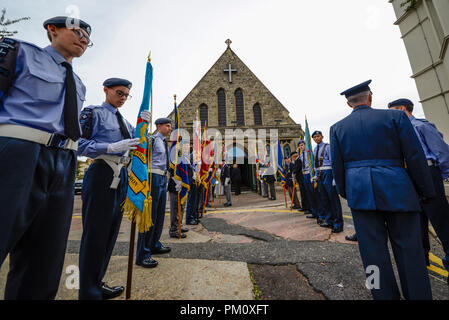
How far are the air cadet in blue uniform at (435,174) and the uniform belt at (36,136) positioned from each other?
12.2 ft

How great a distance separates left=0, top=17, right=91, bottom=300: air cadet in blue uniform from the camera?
107cm

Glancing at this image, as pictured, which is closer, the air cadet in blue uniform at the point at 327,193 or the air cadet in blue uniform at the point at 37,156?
the air cadet in blue uniform at the point at 37,156

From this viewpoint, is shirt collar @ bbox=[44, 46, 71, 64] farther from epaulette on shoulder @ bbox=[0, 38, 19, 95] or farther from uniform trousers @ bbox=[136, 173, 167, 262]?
uniform trousers @ bbox=[136, 173, 167, 262]

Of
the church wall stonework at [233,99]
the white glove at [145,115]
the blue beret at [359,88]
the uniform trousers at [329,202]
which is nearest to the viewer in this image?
the blue beret at [359,88]

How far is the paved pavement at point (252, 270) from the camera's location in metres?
1.78

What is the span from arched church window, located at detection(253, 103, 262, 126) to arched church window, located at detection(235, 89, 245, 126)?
1.13 meters

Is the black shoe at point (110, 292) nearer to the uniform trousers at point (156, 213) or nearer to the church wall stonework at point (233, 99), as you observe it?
the uniform trousers at point (156, 213)

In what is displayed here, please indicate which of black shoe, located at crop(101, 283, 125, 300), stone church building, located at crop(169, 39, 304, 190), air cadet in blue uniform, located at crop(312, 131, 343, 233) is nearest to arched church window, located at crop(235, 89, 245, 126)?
stone church building, located at crop(169, 39, 304, 190)

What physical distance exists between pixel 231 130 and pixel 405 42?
13.1m

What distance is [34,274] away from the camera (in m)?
1.19

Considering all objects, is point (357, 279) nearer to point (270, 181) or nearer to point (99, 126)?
point (99, 126)

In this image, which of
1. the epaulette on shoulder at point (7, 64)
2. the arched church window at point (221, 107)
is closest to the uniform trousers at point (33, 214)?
the epaulette on shoulder at point (7, 64)

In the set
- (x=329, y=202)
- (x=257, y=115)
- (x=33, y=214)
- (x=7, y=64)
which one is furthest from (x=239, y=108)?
(x=33, y=214)

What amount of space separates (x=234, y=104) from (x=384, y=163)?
16281 mm
